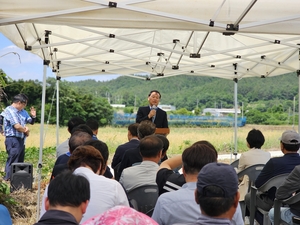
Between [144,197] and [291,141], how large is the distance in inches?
55.9

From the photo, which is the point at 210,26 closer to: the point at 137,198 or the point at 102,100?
the point at 137,198

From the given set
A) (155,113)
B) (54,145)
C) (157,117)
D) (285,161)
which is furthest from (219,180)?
(54,145)

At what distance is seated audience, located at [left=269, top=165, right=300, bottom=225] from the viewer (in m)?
3.71

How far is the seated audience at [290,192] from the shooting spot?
3711 millimetres

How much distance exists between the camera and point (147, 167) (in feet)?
12.8

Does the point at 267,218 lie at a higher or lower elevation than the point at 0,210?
lower

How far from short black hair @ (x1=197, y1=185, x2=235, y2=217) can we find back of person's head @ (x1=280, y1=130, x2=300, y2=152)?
2.47 metres

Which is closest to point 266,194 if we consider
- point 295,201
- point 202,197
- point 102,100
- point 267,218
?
point 267,218

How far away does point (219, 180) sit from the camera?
6.53ft

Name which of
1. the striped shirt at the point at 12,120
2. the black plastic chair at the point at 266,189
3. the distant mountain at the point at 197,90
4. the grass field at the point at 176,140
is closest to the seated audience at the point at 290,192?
the black plastic chair at the point at 266,189

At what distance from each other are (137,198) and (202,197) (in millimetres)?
1759

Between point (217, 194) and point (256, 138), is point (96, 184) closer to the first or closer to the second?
point (217, 194)

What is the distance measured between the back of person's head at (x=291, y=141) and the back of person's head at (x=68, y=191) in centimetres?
274

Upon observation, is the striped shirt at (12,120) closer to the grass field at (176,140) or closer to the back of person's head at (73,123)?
the back of person's head at (73,123)
